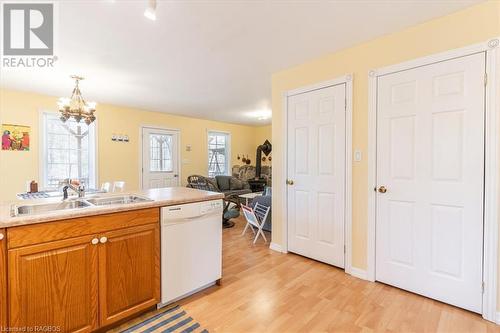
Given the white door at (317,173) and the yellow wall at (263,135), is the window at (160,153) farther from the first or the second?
the white door at (317,173)

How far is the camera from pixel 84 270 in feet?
5.02

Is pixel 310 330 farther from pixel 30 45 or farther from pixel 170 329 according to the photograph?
pixel 30 45

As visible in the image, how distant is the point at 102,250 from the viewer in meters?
1.60

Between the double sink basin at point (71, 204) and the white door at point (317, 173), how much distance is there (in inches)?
73.2

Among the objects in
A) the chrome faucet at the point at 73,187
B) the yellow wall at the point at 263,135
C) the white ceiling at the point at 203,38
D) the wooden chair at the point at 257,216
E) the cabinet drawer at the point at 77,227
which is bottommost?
the wooden chair at the point at 257,216

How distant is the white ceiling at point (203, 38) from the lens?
1.91 meters

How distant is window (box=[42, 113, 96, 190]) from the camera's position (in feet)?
14.6

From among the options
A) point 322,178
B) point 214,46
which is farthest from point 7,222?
point 322,178

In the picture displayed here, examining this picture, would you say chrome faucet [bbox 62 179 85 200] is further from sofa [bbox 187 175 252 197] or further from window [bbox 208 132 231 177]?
window [bbox 208 132 231 177]

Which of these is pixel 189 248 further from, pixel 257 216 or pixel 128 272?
pixel 257 216

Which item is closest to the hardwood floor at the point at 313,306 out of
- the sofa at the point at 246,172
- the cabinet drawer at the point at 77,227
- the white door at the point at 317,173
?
the white door at the point at 317,173

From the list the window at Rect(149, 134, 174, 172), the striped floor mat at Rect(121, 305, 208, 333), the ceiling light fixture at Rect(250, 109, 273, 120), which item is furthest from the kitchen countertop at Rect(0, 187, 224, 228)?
the window at Rect(149, 134, 174, 172)

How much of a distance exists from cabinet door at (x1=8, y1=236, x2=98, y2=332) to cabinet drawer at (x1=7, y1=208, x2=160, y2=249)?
0.04m

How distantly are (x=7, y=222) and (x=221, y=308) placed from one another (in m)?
1.53
